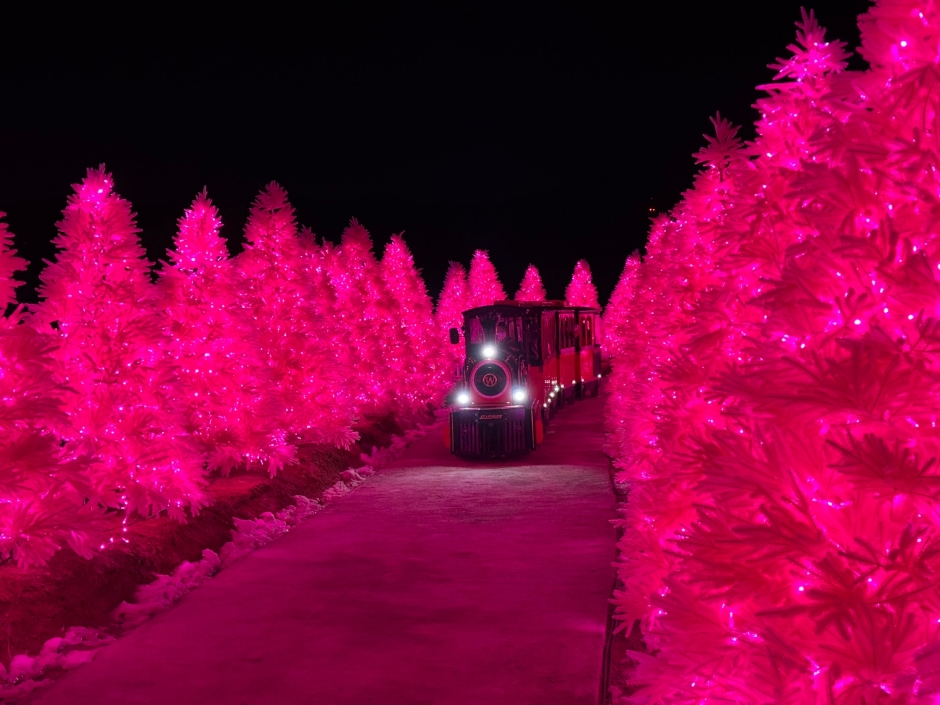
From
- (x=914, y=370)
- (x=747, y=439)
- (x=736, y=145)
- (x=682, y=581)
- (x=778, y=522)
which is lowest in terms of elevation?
(x=682, y=581)

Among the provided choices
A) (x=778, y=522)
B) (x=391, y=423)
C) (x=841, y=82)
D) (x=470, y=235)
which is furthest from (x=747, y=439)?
(x=470, y=235)

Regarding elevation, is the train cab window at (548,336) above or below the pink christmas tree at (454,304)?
below

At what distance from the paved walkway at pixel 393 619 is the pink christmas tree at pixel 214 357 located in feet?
6.82

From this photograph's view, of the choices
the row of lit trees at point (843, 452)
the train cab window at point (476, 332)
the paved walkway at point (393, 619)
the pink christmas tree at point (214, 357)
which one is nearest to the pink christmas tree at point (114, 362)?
the paved walkway at point (393, 619)

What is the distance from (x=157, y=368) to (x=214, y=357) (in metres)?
2.63

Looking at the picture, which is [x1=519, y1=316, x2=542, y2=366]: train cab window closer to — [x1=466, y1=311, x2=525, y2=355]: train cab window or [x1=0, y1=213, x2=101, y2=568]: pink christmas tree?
[x1=466, y1=311, x2=525, y2=355]: train cab window

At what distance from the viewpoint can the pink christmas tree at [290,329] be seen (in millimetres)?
15047

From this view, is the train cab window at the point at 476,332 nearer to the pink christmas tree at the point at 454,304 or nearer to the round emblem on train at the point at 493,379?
the round emblem on train at the point at 493,379

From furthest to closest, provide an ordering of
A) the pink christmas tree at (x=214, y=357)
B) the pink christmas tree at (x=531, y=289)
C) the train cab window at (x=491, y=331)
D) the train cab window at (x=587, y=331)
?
the pink christmas tree at (x=531, y=289), the train cab window at (x=587, y=331), the train cab window at (x=491, y=331), the pink christmas tree at (x=214, y=357)

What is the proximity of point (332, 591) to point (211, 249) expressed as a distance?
713 cm

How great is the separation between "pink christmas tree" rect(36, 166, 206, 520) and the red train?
7248 millimetres

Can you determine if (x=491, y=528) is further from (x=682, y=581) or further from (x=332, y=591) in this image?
(x=682, y=581)

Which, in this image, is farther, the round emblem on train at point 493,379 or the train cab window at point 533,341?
the train cab window at point 533,341

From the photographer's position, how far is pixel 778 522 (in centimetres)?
297
